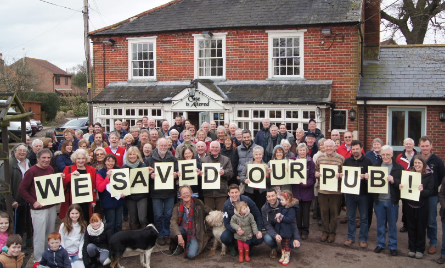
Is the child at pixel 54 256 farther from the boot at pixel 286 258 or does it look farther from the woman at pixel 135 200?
the boot at pixel 286 258

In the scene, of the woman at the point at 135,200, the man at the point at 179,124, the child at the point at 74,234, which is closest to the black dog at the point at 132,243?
the child at the point at 74,234

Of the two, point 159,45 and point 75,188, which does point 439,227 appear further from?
point 159,45

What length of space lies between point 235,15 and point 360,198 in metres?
10.0

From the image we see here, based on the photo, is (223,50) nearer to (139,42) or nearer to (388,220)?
(139,42)

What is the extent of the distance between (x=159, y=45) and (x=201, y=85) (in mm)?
2951

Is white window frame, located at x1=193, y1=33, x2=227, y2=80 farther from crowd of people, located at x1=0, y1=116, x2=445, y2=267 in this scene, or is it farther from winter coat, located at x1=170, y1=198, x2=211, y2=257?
winter coat, located at x1=170, y1=198, x2=211, y2=257

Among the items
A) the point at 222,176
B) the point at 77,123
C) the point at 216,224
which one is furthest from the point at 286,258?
the point at 77,123

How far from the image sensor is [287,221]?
683cm

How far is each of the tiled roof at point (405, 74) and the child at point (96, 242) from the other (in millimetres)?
9892

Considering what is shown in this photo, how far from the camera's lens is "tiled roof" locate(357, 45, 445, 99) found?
44.2 feet

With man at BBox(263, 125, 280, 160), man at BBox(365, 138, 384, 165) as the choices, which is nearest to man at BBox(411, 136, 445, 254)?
man at BBox(365, 138, 384, 165)

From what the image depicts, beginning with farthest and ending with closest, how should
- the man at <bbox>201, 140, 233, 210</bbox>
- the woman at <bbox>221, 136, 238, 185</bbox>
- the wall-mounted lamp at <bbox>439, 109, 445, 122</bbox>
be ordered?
the wall-mounted lamp at <bbox>439, 109, 445, 122</bbox>, the woman at <bbox>221, 136, 238, 185</bbox>, the man at <bbox>201, 140, 233, 210</bbox>

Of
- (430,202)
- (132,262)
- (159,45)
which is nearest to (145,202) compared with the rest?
(132,262)

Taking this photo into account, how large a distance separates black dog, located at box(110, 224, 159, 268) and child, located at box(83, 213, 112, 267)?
14cm
